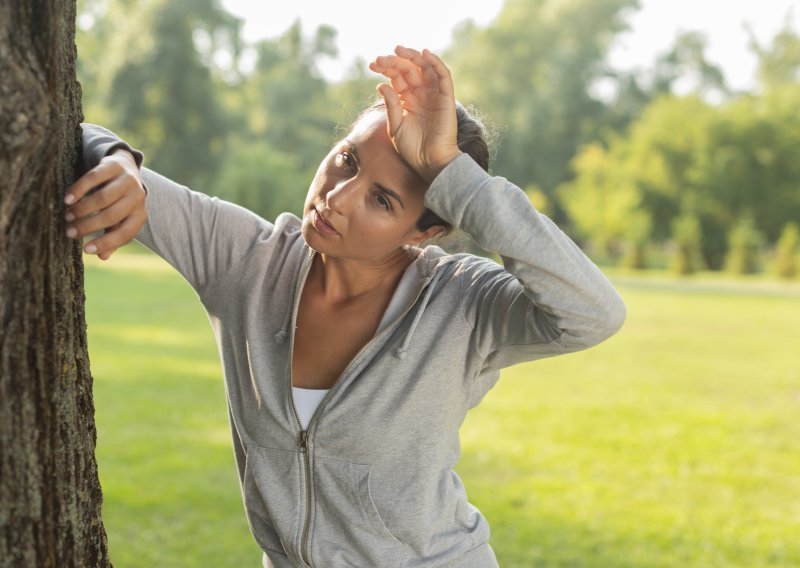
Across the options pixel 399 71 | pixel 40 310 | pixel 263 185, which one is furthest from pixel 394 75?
pixel 263 185

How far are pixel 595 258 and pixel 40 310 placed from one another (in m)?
43.1

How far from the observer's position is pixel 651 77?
54.8 meters

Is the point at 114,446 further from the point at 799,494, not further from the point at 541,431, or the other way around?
the point at 799,494

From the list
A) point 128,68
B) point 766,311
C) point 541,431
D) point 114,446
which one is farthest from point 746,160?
point 114,446

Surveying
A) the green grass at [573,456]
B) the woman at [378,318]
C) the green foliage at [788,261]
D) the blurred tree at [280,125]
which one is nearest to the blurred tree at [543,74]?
the blurred tree at [280,125]

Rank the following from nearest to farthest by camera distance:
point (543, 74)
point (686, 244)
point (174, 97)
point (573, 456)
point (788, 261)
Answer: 1. point (573, 456)
2. point (788, 261)
3. point (686, 244)
4. point (174, 97)
5. point (543, 74)

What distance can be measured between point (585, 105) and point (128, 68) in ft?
83.3

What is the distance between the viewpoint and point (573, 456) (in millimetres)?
7305

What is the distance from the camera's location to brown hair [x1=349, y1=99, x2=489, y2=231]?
1.92m

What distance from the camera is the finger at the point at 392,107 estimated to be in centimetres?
171

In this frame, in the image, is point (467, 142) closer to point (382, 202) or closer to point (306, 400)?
point (382, 202)

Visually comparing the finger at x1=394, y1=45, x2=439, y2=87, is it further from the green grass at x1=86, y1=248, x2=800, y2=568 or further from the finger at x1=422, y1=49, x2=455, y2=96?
the green grass at x1=86, y1=248, x2=800, y2=568

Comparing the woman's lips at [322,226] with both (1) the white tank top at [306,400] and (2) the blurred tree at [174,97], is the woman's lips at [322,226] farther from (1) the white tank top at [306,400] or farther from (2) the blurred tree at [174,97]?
(2) the blurred tree at [174,97]

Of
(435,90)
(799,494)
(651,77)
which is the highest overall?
(651,77)
